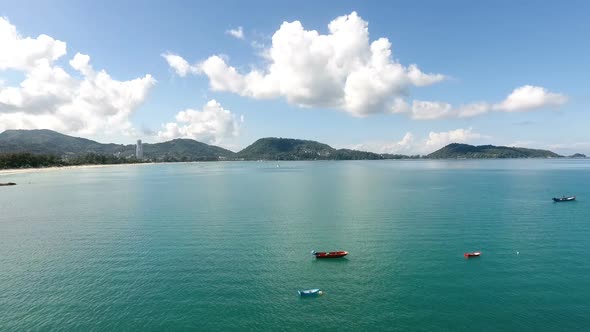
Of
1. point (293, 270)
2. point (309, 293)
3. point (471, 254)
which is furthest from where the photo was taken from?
point (471, 254)

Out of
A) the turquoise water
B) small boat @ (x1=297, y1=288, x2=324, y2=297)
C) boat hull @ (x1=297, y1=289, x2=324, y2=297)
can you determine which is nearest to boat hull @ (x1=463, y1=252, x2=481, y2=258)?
the turquoise water

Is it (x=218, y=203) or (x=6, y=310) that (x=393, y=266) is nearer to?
(x=6, y=310)

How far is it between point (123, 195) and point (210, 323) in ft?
405

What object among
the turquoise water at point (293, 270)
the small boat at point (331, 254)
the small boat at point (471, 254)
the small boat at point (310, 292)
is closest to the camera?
the turquoise water at point (293, 270)

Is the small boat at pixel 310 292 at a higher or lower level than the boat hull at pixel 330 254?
lower

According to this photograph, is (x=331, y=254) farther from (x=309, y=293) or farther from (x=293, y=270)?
(x=309, y=293)

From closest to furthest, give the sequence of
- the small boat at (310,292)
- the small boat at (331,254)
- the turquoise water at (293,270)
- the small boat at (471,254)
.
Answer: the turquoise water at (293,270)
the small boat at (310,292)
the small boat at (331,254)
the small boat at (471,254)

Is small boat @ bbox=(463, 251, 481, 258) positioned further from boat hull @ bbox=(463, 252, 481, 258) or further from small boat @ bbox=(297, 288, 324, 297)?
small boat @ bbox=(297, 288, 324, 297)

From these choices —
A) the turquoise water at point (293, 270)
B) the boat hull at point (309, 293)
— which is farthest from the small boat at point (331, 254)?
the boat hull at point (309, 293)

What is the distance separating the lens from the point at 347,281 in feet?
155

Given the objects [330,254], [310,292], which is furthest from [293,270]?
[310,292]

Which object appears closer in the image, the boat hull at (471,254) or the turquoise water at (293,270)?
the turquoise water at (293,270)

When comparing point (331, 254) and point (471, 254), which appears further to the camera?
point (471, 254)

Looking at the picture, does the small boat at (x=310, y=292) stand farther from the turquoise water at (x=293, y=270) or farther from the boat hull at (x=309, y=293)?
the turquoise water at (x=293, y=270)
